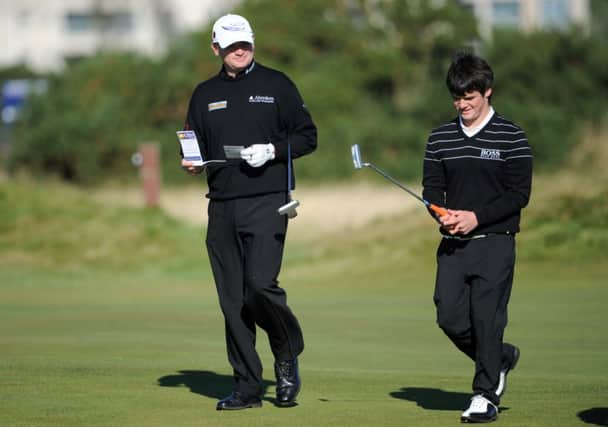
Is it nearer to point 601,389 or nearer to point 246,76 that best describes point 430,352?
point 601,389

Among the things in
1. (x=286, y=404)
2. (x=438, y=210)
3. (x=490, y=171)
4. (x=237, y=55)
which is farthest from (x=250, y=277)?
(x=490, y=171)

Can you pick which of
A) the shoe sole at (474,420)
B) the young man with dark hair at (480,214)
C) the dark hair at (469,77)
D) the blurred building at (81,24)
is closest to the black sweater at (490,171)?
the young man with dark hair at (480,214)

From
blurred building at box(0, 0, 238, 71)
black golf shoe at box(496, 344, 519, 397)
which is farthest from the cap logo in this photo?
blurred building at box(0, 0, 238, 71)

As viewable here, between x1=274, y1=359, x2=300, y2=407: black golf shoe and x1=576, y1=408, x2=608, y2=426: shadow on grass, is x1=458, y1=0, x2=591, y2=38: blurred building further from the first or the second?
x1=576, y1=408, x2=608, y2=426: shadow on grass

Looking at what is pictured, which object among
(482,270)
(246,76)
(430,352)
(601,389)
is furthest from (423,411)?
(430,352)

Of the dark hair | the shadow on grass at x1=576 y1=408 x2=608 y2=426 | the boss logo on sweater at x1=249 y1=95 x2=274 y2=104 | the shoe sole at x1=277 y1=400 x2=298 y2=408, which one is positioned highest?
the dark hair

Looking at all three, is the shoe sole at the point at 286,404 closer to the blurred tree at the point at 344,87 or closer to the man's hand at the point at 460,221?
the man's hand at the point at 460,221

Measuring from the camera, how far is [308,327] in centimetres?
1348

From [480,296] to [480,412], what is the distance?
656 mm

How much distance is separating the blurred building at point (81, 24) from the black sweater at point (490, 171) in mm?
95031

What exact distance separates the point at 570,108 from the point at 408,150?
5658 mm

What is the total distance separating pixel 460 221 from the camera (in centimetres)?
749

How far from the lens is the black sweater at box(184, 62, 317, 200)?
807 cm

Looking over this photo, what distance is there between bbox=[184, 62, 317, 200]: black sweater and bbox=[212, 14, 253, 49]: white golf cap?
24cm
